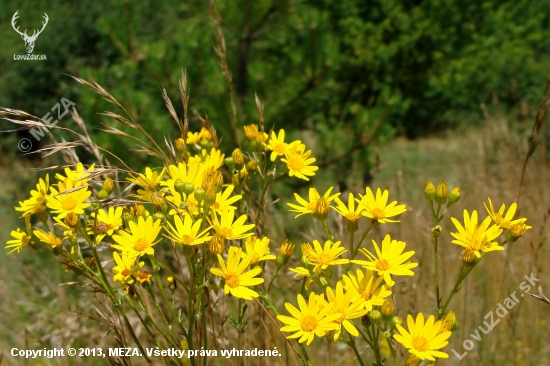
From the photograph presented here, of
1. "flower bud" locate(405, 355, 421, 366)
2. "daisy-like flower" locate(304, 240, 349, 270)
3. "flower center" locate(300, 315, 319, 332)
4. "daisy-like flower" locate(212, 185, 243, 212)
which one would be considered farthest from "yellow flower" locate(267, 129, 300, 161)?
"flower bud" locate(405, 355, 421, 366)

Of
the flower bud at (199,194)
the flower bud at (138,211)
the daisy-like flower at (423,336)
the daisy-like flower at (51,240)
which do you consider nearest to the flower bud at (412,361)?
the daisy-like flower at (423,336)

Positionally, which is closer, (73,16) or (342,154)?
(342,154)

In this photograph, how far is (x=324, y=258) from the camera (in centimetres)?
84

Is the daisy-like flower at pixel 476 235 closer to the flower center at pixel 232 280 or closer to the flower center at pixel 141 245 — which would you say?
the flower center at pixel 232 280

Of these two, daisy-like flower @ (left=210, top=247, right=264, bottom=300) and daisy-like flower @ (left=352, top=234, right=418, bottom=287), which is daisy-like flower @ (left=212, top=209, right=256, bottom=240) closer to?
daisy-like flower @ (left=210, top=247, right=264, bottom=300)

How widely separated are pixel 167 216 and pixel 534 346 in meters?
2.03

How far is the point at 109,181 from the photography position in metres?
0.99

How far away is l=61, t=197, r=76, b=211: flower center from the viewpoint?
87cm

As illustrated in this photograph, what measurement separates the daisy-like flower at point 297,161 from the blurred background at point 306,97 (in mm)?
402

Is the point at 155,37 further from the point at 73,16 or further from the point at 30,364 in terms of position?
the point at 30,364

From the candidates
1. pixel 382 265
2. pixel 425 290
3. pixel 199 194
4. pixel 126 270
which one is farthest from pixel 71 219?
pixel 425 290

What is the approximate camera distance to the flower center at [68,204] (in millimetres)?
874

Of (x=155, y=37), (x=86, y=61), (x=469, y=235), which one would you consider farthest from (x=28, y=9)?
(x=469, y=235)

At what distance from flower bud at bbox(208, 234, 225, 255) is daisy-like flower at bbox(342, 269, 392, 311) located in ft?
0.71
